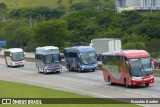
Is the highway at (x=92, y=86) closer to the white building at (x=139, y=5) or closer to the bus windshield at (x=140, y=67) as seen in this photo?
the bus windshield at (x=140, y=67)

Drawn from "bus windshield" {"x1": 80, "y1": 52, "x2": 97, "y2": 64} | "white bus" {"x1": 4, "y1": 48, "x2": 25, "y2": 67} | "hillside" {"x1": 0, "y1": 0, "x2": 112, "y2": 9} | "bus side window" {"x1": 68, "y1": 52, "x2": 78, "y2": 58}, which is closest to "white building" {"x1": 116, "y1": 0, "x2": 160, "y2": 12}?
"hillside" {"x1": 0, "y1": 0, "x2": 112, "y2": 9}

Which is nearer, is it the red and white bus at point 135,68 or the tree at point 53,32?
the red and white bus at point 135,68

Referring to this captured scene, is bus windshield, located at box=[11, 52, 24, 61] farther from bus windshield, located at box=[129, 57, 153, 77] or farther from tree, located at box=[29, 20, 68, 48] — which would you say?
bus windshield, located at box=[129, 57, 153, 77]

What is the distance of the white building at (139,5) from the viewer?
137750 mm

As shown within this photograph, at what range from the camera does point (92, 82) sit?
1665 inches

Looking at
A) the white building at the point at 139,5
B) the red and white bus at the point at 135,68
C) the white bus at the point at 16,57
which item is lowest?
the white building at the point at 139,5

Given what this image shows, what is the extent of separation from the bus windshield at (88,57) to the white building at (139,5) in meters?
85.2

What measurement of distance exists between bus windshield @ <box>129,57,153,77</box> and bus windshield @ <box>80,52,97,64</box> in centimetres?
1600

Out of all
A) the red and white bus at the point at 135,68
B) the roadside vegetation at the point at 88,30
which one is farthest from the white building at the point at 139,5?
the red and white bus at the point at 135,68

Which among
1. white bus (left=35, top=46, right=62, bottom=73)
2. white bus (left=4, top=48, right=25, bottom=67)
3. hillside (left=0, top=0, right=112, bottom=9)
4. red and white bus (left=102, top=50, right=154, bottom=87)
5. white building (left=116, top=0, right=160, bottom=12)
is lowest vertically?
hillside (left=0, top=0, right=112, bottom=9)

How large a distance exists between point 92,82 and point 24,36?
7171cm

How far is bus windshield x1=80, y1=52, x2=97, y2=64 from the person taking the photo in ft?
171

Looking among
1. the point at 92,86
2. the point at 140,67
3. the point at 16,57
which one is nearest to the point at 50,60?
the point at 16,57

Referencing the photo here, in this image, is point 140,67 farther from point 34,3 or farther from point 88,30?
point 34,3
